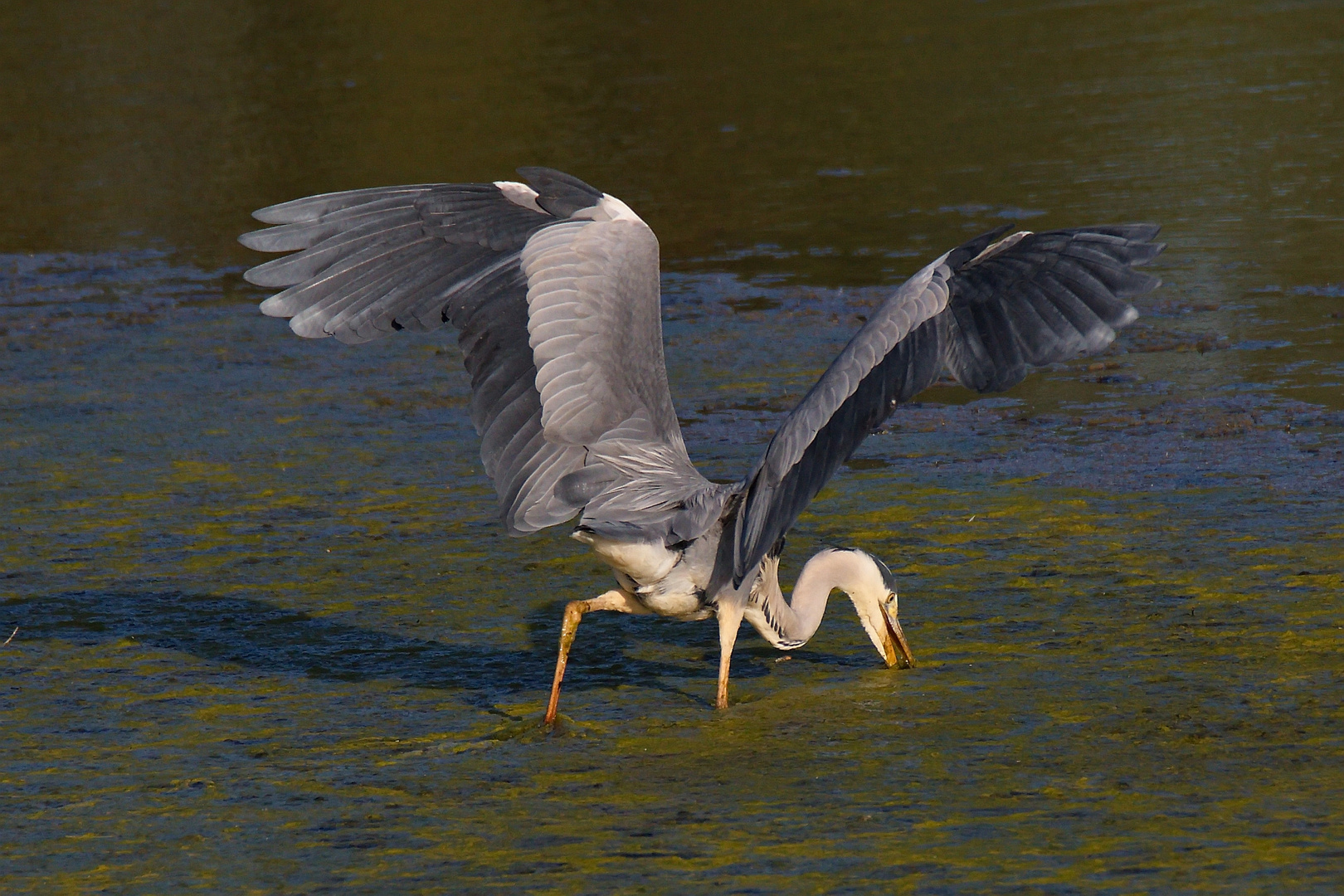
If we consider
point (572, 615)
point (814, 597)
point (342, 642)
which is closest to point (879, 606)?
point (814, 597)

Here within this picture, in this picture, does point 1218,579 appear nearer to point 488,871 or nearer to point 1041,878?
point 1041,878

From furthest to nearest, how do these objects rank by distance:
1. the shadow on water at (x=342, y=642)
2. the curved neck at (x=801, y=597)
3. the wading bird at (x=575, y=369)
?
the shadow on water at (x=342, y=642), the curved neck at (x=801, y=597), the wading bird at (x=575, y=369)

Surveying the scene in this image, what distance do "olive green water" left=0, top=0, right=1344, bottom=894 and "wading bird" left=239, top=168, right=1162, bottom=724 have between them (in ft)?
1.19

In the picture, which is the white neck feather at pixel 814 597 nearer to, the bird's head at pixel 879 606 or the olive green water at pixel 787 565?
the bird's head at pixel 879 606

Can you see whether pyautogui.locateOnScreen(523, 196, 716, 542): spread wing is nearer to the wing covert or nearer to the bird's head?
the wing covert

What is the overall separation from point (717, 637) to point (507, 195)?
1.77m

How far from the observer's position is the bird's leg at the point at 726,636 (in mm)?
5320

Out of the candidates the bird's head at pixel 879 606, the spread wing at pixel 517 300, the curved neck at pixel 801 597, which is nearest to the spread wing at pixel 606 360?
the spread wing at pixel 517 300

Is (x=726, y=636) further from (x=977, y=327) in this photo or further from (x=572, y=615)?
(x=977, y=327)

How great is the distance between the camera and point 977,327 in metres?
4.63

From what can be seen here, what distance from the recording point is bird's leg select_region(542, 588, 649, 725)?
17.1 feet

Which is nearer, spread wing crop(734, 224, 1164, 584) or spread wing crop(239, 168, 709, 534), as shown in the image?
spread wing crop(734, 224, 1164, 584)

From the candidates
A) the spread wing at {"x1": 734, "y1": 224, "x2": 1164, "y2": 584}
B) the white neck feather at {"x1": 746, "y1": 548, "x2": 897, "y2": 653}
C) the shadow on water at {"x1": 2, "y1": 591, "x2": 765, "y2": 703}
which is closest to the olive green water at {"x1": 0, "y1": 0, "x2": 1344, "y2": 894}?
the shadow on water at {"x1": 2, "y1": 591, "x2": 765, "y2": 703}

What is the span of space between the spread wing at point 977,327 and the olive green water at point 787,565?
3.23 ft
